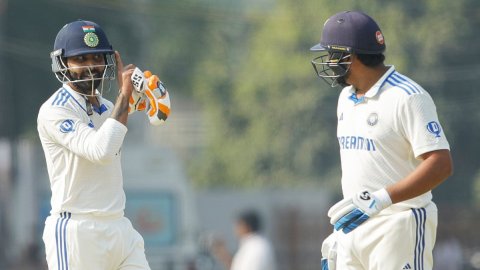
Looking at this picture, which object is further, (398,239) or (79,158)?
(79,158)

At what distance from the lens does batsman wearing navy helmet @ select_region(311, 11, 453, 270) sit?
8391 mm

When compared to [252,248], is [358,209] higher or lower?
higher

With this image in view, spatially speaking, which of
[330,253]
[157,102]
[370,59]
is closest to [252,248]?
[330,253]

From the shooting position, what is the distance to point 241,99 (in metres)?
54.8

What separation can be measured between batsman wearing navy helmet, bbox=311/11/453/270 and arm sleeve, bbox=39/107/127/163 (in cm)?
144

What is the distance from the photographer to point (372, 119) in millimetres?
8617

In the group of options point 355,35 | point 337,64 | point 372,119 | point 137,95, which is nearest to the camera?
point 372,119

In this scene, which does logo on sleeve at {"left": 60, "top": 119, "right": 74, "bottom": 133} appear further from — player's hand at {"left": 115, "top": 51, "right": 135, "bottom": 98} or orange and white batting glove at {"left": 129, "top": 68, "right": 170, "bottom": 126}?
orange and white batting glove at {"left": 129, "top": 68, "right": 170, "bottom": 126}

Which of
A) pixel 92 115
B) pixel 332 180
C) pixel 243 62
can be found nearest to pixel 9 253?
pixel 332 180

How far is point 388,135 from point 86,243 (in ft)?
6.73

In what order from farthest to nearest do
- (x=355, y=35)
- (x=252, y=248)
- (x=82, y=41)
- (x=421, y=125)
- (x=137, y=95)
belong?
(x=252, y=248) < (x=137, y=95) < (x=82, y=41) < (x=355, y=35) < (x=421, y=125)

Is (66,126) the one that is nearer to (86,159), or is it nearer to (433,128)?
(86,159)

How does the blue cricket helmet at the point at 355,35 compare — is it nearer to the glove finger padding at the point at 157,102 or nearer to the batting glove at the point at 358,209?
the batting glove at the point at 358,209

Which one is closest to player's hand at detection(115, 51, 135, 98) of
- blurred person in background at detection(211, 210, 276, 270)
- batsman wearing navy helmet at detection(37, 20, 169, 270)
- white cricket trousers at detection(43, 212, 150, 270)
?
batsman wearing navy helmet at detection(37, 20, 169, 270)
